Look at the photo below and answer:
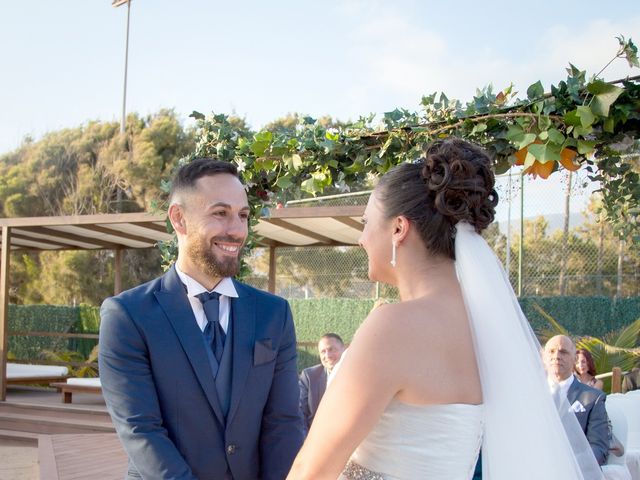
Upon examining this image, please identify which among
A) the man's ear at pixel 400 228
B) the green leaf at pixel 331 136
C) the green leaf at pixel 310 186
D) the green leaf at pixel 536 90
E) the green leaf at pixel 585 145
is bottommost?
the man's ear at pixel 400 228

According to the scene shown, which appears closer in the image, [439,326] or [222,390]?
[439,326]

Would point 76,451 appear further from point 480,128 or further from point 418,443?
point 418,443

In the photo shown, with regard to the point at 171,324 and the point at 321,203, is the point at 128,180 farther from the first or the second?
the point at 171,324

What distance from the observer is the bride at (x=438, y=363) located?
1.84 meters

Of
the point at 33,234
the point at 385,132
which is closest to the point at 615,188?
the point at 385,132

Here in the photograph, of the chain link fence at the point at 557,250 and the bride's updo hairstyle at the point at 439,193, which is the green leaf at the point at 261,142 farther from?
the chain link fence at the point at 557,250

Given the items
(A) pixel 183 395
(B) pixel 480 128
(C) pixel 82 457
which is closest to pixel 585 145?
(B) pixel 480 128

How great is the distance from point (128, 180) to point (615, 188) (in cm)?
2487

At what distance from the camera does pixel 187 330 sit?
101 inches

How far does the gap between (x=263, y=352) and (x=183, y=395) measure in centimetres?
31

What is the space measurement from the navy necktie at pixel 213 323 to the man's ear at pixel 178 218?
0.81 feet

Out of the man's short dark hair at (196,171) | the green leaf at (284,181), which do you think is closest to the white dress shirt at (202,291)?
the man's short dark hair at (196,171)

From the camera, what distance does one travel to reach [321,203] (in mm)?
16891

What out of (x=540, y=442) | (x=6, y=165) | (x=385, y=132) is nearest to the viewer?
(x=540, y=442)
